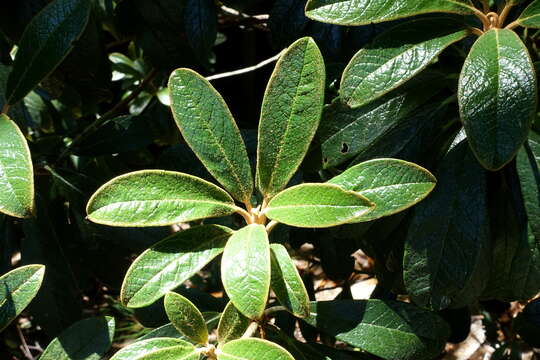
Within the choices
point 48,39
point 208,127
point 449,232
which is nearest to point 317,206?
point 208,127

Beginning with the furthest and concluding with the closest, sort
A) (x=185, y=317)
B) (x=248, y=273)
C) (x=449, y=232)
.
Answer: (x=449, y=232), (x=185, y=317), (x=248, y=273)

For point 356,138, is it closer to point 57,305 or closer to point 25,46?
point 25,46

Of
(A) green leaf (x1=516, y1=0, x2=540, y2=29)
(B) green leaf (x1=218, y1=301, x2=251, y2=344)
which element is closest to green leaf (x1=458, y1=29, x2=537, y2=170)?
(A) green leaf (x1=516, y1=0, x2=540, y2=29)

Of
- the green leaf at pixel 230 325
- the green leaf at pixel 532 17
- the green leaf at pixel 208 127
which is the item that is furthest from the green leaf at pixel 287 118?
the green leaf at pixel 532 17

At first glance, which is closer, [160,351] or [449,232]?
[160,351]

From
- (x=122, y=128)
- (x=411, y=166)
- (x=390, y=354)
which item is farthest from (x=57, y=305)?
(x=411, y=166)

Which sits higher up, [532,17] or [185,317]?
[532,17]

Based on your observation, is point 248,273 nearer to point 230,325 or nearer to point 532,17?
point 230,325

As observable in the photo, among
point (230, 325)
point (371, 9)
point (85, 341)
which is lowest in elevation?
point (85, 341)

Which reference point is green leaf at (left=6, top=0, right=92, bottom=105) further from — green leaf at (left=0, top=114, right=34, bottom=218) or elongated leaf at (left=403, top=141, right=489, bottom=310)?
elongated leaf at (left=403, top=141, right=489, bottom=310)
